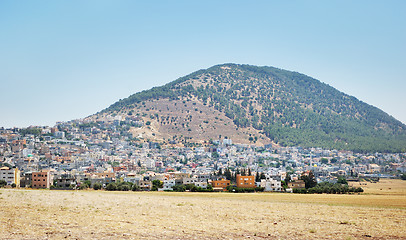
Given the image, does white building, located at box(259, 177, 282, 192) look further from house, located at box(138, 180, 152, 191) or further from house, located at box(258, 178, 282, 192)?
house, located at box(138, 180, 152, 191)

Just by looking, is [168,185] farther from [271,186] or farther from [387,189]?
[387,189]

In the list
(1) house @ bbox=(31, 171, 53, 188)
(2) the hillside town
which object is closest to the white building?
(2) the hillside town

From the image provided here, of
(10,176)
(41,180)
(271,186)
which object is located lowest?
(271,186)

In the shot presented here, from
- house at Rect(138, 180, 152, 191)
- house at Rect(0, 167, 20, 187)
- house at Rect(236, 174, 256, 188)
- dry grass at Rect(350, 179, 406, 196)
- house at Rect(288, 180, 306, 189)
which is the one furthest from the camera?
house at Rect(236, 174, 256, 188)

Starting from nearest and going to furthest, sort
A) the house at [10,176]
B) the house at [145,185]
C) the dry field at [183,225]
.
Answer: the dry field at [183,225], the house at [145,185], the house at [10,176]

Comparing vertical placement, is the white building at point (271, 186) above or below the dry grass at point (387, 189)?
above

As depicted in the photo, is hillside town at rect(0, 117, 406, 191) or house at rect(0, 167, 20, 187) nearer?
house at rect(0, 167, 20, 187)

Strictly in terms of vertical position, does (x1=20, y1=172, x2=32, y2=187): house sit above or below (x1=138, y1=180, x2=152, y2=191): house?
above

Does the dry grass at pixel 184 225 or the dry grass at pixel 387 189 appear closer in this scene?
the dry grass at pixel 184 225

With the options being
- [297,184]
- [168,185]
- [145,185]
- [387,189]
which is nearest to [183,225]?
[168,185]

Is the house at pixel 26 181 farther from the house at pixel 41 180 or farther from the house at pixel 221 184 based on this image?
the house at pixel 221 184

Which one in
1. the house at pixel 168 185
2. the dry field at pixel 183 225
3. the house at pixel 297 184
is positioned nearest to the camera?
the dry field at pixel 183 225

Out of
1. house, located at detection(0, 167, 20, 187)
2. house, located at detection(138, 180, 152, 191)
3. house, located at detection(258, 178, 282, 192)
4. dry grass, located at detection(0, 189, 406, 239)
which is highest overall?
house, located at detection(0, 167, 20, 187)

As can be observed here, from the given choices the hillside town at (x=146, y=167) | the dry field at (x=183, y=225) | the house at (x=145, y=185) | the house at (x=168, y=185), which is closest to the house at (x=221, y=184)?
the hillside town at (x=146, y=167)
